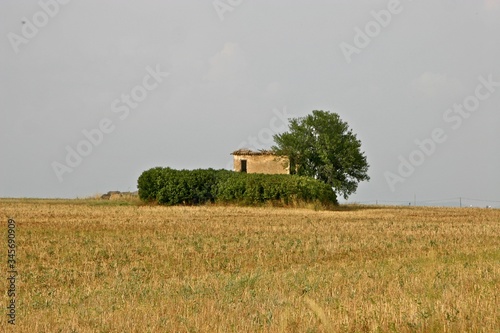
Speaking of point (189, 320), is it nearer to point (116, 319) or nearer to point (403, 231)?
point (116, 319)

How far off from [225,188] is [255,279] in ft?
124

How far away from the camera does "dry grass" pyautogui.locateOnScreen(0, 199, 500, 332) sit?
32.7 feet

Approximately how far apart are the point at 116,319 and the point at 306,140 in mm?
48367

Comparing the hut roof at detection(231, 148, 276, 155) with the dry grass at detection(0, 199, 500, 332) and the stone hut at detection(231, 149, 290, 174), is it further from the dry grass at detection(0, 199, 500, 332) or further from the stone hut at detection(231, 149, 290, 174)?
the dry grass at detection(0, 199, 500, 332)

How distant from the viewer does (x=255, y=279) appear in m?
14.5

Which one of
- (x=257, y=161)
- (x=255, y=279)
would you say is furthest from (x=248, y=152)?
(x=255, y=279)

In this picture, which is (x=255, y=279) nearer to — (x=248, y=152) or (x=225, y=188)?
(x=225, y=188)

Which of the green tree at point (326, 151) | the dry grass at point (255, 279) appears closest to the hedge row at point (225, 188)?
the green tree at point (326, 151)

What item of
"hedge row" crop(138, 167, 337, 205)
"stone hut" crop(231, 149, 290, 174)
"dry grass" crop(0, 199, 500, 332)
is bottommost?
"dry grass" crop(0, 199, 500, 332)

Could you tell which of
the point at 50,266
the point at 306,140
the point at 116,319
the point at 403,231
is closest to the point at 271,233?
the point at 403,231

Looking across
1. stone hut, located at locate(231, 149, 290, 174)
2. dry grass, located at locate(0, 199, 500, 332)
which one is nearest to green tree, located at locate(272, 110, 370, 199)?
stone hut, located at locate(231, 149, 290, 174)

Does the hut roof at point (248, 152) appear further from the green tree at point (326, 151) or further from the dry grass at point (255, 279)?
the dry grass at point (255, 279)

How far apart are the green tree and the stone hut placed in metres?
2.25

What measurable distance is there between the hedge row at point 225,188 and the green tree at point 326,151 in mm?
5477
